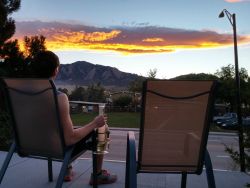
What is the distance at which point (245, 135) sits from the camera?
3.76 m

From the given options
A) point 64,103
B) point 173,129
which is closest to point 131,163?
point 173,129

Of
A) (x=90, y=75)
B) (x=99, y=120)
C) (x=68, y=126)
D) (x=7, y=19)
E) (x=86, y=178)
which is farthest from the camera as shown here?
(x=90, y=75)

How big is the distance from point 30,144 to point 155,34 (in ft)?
79.3

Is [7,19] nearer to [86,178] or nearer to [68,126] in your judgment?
[86,178]

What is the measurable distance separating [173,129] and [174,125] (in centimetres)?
3

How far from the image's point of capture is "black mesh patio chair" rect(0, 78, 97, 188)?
8.48ft

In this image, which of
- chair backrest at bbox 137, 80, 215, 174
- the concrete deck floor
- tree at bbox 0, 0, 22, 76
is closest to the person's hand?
chair backrest at bbox 137, 80, 215, 174

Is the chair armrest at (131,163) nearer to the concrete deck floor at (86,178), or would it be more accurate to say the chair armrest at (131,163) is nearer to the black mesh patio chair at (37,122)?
the black mesh patio chair at (37,122)

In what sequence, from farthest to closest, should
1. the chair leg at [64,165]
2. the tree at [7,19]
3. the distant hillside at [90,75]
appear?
the distant hillside at [90,75] → the tree at [7,19] → the chair leg at [64,165]

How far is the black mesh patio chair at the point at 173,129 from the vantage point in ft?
7.62

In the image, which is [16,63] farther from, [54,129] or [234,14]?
[54,129]

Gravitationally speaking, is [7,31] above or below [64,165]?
above

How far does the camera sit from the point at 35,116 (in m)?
2.71

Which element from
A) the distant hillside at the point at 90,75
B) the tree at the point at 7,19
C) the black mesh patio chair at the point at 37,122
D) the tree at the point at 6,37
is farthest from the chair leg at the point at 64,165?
the distant hillside at the point at 90,75
